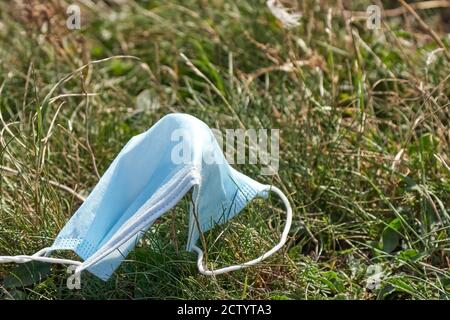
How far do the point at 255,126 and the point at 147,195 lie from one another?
66 centimetres

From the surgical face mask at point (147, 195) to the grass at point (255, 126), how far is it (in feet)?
0.19

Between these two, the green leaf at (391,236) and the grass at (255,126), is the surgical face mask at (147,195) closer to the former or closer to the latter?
the grass at (255,126)

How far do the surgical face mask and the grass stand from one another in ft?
0.19

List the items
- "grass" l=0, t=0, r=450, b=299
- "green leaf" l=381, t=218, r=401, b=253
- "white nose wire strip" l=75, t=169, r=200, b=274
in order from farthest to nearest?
"green leaf" l=381, t=218, r=401, b=253
"grass" l=0, t=0, r=450, b=299
"white nose wire strip" l=75, t=169, r=200, b=274

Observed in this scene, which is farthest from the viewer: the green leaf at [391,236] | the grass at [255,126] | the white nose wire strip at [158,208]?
the green leaf at [391,236]

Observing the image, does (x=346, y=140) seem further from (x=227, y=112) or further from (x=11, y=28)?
(x=11, y=28)

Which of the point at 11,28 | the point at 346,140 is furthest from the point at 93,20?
the point at 346,140

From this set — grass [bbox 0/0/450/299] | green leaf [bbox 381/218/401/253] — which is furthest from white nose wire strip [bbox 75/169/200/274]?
green leaf [bbox 381/218/401/253]

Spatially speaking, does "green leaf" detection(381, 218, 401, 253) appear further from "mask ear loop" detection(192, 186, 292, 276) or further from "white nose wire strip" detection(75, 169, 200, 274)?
"white nose wire strip" detection(75, 169, 200, 274)

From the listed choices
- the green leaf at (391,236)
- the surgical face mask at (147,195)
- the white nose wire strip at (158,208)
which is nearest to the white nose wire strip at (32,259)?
the surgical face mask at (147,195)

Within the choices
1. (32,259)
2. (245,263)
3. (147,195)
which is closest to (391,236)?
(245,263)

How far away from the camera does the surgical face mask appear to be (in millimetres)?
2193

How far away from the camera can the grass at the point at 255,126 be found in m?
2.32

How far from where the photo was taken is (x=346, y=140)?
281cm
